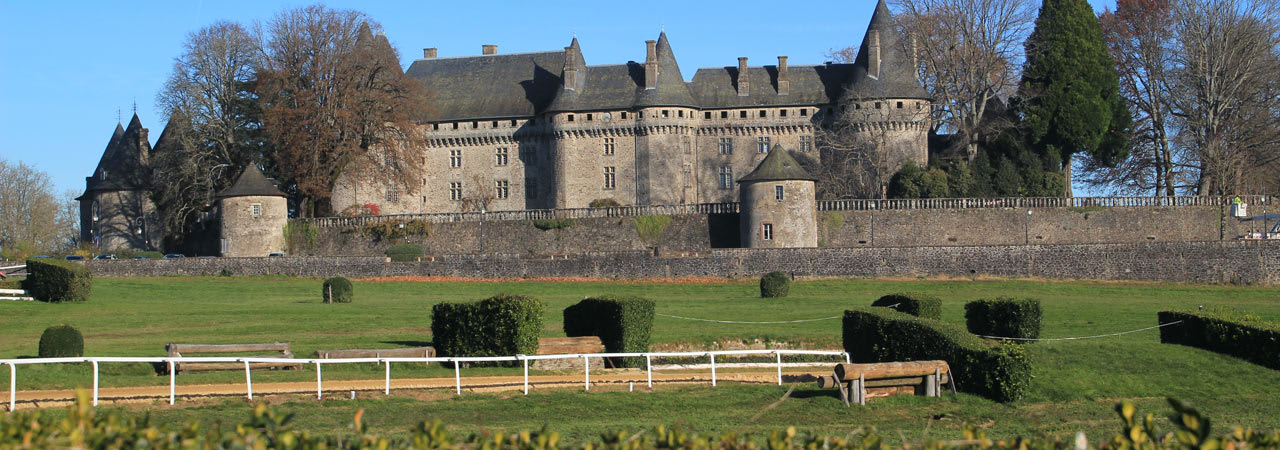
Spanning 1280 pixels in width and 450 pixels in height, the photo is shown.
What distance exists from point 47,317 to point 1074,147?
43.0m

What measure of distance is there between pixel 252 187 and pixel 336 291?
2038 cm

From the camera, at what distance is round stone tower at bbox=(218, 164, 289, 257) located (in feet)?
176

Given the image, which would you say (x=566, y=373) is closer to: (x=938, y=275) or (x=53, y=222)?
(x=938, y=275)

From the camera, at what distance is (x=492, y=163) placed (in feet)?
212

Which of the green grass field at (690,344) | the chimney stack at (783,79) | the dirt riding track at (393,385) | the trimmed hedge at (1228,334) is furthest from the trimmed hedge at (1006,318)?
the chimney stack at (783,79)

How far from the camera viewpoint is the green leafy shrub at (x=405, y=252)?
47031 millimetres

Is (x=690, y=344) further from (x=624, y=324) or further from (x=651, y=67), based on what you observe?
(x=651, y=67)

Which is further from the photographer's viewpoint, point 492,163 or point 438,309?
point 492,163

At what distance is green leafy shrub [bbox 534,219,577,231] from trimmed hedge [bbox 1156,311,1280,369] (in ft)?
107

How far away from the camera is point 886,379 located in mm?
16734

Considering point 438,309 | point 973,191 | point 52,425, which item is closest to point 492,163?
point 973,191

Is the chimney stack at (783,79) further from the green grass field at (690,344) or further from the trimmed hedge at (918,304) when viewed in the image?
the trimmed hedge at (918,304)

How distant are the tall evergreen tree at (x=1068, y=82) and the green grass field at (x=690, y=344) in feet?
42.0

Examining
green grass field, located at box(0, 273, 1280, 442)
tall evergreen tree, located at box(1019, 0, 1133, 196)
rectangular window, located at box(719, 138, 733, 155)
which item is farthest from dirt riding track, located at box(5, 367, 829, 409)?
rectangular window, located at box(719, 138, 733, 155)
